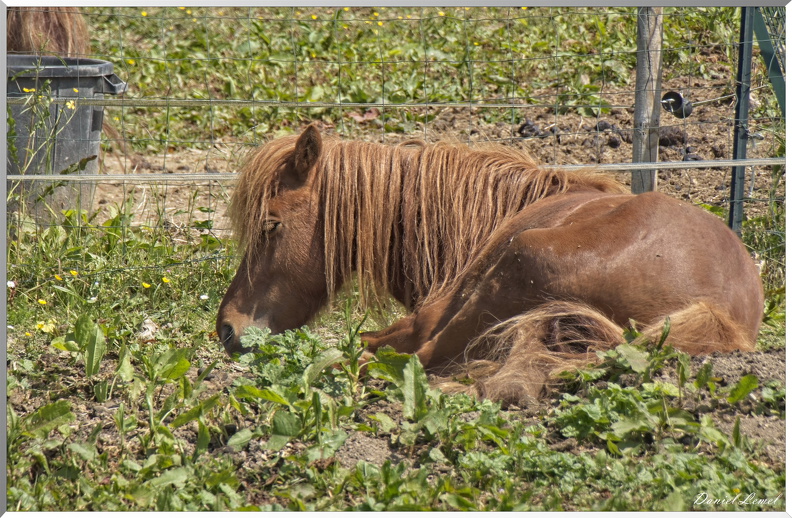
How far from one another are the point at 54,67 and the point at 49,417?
3.66 meters

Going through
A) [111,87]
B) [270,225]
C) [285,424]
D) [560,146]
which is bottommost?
[285,424]

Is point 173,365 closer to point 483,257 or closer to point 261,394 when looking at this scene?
point 261,394

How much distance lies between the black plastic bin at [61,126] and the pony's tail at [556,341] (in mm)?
3496

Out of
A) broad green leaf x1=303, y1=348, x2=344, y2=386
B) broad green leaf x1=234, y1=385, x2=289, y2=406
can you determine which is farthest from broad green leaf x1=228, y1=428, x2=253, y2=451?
broad green leaf x1=303, y1=348, x2=344, y2=386

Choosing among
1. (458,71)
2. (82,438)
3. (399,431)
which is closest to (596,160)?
(458,71)

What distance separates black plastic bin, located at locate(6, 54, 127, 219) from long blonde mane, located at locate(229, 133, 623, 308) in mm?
2305

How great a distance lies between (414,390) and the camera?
291 cm

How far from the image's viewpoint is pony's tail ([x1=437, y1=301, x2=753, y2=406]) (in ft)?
10.3

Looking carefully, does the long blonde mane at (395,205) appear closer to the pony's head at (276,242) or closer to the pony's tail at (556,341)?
the pony's head at (276,242)

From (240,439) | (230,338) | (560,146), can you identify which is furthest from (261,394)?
(560,146)

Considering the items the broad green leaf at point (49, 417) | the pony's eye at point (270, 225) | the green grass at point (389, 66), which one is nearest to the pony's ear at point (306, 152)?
the pony's eye at point (270, 225)

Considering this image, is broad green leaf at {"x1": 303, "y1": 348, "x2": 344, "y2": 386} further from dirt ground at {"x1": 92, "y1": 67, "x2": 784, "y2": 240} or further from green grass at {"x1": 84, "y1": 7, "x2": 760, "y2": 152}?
green grass at {"x1": 84, "y1": 7, "x2": 760, "y2": 152}

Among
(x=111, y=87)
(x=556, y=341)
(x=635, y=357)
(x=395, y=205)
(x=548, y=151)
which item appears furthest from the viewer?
(x=548, y=151)

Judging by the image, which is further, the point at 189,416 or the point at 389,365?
the point at 389,365
